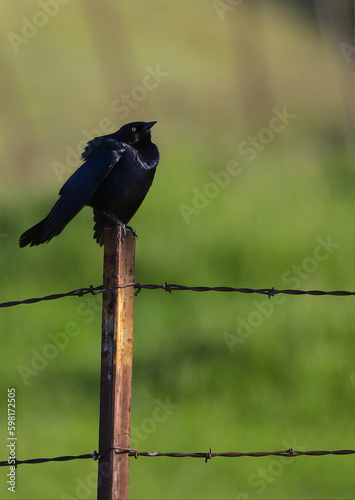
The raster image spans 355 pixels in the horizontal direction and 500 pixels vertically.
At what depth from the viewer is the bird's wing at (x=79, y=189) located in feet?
11.9

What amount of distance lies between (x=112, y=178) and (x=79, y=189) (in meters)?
0.27

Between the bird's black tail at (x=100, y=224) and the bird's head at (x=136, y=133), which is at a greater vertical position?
the bird's head at (x=136, y=133)

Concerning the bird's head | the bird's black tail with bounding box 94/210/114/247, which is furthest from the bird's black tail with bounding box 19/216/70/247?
the bird's head

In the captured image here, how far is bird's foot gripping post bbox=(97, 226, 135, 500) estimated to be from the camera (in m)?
2.38

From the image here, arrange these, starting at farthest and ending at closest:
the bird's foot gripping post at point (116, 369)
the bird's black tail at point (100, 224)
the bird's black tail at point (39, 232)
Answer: the bird's black tail at point (100, 224), the bird's black tail at point (39, 232), the bird's foot gripping post at point (116, 369)

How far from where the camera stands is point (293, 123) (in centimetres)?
1150

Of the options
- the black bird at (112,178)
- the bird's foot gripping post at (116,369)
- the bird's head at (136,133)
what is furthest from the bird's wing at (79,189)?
the bird's foot gripping post at (116,369)

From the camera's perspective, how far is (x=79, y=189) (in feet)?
12.9

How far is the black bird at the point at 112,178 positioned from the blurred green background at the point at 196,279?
173 cm

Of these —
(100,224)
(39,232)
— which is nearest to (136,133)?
(100,224)

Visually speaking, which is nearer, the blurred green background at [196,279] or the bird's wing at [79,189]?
the bird's wing at [79,189]

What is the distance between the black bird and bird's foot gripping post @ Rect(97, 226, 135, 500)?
126 centimetres

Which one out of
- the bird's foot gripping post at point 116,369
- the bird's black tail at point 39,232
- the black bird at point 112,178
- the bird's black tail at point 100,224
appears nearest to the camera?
the bird's foot gripping post at point 116,369

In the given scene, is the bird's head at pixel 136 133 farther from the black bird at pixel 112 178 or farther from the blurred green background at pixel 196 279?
the blurred green background at pixel 196 279
